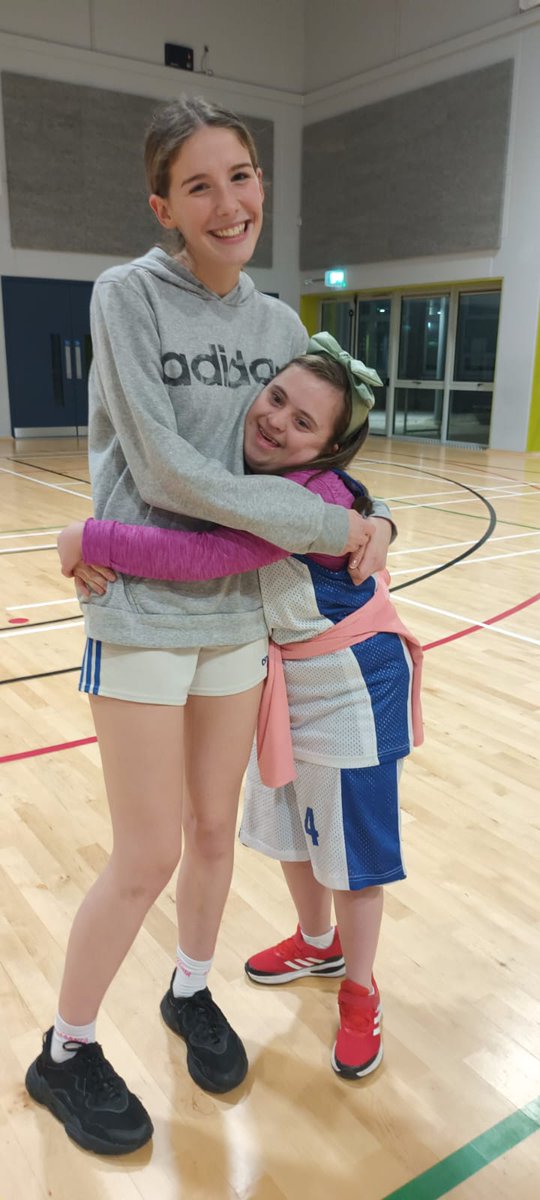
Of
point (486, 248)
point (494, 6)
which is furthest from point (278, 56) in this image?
point (486, 248)

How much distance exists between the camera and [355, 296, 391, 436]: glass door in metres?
12.7

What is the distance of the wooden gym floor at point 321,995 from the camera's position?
133cm

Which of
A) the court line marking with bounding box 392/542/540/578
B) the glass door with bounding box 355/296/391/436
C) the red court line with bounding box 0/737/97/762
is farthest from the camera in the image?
the glass door with bounding box 355/296/391/436

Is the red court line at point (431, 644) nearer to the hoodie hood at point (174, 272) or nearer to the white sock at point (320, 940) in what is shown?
the white sock at point (320, 940)

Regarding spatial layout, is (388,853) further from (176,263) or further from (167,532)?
(176,263)

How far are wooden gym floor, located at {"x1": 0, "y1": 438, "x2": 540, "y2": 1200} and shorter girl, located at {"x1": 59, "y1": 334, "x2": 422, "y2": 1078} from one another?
0.13 m

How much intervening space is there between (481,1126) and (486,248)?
10.9 meters

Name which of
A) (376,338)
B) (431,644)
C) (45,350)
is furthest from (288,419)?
(376,338)

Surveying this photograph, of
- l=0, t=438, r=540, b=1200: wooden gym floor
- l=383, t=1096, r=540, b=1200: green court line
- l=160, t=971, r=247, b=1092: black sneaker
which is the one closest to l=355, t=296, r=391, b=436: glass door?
l=0, t=438, r=540, b=1200: wooden gym floor

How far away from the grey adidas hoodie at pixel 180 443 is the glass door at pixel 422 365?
→ 11296 millimetres

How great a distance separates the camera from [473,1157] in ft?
4.43

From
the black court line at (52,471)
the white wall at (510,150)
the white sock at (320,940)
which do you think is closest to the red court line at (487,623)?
the white sock at (320,940)

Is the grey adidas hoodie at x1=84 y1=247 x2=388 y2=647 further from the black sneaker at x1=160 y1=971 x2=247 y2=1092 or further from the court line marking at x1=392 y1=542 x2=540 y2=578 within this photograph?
the court line marking at x1=392 y1=542 x2=540 y2=578

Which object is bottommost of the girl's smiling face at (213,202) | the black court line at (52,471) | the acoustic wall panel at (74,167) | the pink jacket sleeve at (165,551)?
the black court line at (52,471)
